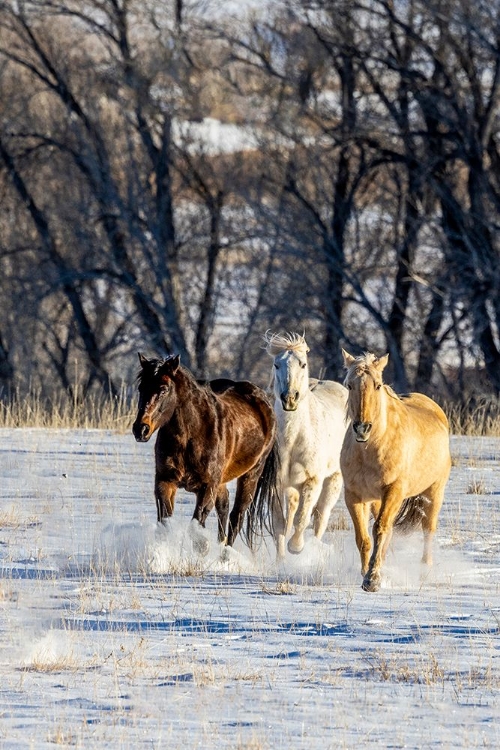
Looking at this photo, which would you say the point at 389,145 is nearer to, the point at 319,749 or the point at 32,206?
the point at 32,206

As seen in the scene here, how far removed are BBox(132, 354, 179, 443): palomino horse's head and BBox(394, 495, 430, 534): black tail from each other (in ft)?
5.65

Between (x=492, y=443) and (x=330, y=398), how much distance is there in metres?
5.49

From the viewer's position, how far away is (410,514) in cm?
796

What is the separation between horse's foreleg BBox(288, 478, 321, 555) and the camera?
783 cm

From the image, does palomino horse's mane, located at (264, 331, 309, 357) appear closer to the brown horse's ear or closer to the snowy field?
the brown horse's ear

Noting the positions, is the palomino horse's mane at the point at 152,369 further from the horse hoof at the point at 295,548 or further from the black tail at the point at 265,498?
the horse hoof at the point at 295,548

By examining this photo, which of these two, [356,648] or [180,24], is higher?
[180,24]

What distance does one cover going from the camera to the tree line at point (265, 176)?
2344cm

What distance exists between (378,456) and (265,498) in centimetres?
138

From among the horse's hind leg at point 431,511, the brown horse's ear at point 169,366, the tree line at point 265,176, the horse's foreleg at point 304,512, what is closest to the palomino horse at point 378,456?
the horse's hind leg at point 431,511

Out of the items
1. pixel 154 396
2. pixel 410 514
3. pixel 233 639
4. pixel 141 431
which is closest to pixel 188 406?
pixel 154 396

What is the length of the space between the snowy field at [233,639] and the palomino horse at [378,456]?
292 mm

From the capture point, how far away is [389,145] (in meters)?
25.5

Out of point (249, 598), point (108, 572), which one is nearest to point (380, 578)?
point (249, 598)
